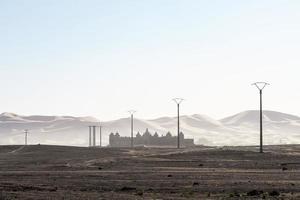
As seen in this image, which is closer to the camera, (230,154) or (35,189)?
(35,189)

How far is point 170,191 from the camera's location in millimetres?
34812

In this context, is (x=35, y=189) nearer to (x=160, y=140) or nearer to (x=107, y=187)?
(x=107, y=187)

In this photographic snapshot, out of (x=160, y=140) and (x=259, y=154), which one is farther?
(x=160, y=140)

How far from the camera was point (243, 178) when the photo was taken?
45.3 metres

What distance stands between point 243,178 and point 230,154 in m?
46.2

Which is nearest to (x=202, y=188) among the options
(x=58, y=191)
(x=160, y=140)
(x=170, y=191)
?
(x=170, y=191)

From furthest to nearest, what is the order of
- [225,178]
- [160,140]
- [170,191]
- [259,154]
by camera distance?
[160,140] → [259,154] → [225,178] → [170,191]

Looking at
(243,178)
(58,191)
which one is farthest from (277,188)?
(58,191)

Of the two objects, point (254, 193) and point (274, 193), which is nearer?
point (274, 193)

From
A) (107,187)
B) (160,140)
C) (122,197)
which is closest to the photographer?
(122,197)

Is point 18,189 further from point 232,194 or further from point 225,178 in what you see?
point 225,178

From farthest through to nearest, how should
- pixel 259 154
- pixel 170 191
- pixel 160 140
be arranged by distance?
1. pixel 160 140
2. pixel 259 154
3. pixel 170 191

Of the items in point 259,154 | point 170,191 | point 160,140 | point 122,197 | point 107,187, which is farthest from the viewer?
point 160,140

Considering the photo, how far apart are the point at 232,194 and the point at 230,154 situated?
5912cm
